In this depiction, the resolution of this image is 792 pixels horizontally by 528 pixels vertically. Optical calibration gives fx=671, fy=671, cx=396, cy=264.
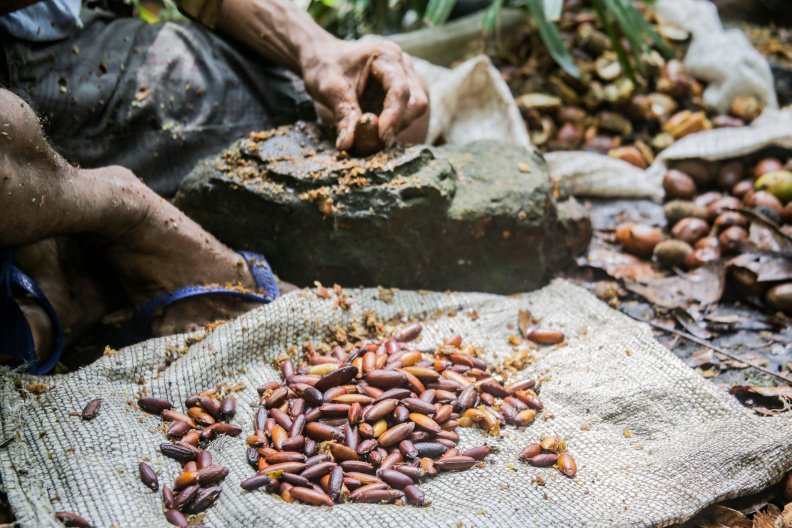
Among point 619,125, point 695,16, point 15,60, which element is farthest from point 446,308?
point 695,16

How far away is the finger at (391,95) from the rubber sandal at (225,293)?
0.55 meters

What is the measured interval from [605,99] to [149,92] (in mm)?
2395

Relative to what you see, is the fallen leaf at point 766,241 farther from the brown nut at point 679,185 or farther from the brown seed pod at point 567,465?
the brown seed pod at point 567,465

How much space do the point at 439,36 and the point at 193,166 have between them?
1.92 metres

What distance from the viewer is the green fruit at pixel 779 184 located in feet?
9.06

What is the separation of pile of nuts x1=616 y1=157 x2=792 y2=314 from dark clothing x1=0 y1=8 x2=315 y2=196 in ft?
4.78

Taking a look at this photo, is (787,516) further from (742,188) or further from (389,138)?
(742,188)

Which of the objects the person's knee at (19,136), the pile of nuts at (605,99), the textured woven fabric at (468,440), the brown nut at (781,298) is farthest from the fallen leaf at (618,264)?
the person's knee at (19,136)

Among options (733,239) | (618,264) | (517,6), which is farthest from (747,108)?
(618,264)

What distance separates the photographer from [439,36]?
3762 mm

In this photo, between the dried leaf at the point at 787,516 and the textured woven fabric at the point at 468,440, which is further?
the dried leaf at the point at 787,516

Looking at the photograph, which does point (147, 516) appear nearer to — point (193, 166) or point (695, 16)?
point (193, 166)

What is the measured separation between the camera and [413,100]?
2232 mm

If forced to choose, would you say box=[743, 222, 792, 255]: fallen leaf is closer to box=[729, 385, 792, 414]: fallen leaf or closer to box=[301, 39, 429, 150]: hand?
box=[729, 385, 792, 414]: fallen leaf
